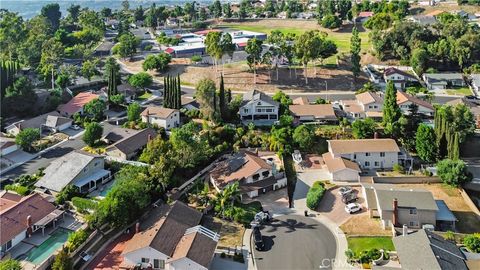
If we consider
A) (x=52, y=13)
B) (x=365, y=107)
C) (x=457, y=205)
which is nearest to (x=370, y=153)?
(x=457, y=205)

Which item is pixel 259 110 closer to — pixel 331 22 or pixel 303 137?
pixel 303 137

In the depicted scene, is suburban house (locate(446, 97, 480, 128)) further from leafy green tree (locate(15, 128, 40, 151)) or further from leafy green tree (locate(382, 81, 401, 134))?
leafy green tree (locate(15, 128, 40, 151))

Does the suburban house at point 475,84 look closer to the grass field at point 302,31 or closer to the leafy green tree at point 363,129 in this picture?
the grass field at point 302,31

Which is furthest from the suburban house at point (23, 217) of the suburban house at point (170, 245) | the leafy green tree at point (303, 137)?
the leafy green tree at point (303, 137)

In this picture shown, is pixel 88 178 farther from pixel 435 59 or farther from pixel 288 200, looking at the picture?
pixel 435 59

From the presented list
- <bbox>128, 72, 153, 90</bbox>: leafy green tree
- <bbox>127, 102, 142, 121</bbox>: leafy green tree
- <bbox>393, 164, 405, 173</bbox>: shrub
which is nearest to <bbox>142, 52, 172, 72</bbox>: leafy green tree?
<bbox>128, 72, 153, 90</bbox>: leafy green tree

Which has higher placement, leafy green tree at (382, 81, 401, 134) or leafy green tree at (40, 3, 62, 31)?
leafy green tree at (40, 3, 62, 31)
